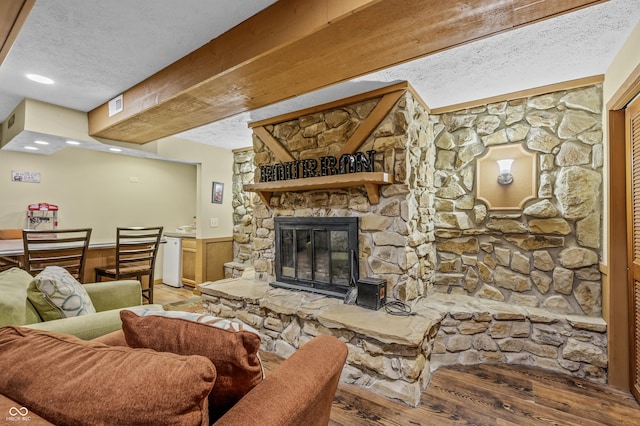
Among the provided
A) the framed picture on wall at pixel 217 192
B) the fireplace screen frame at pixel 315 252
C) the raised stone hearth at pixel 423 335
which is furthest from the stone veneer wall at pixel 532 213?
the framed picture on wall at pixel 217 192

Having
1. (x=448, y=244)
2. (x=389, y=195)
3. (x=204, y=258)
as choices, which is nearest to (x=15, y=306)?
(x=389, y=195)

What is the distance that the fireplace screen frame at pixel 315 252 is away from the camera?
8.95 ft

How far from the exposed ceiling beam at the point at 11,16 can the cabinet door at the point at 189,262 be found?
3505 mm

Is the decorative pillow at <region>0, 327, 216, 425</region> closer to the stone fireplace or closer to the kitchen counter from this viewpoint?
the stone fireplace

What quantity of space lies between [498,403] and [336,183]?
192 cm

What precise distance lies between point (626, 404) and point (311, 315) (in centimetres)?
217

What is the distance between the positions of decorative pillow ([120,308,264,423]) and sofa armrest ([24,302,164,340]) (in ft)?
1.88

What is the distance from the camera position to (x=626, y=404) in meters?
1.95

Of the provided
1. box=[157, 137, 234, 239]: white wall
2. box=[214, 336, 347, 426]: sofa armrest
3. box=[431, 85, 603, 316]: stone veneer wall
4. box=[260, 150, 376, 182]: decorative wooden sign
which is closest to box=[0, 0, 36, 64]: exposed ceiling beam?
box=[214, 336, 347, 426]: sofa armrest

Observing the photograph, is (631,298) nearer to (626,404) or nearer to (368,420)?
(626,404)

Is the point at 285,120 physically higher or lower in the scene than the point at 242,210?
higher

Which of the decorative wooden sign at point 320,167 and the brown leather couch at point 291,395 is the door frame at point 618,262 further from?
the brown leather couch at point 291,395

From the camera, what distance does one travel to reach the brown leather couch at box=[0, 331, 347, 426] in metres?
0.76

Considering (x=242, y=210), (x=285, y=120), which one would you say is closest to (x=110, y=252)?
(x=242, y=210)
